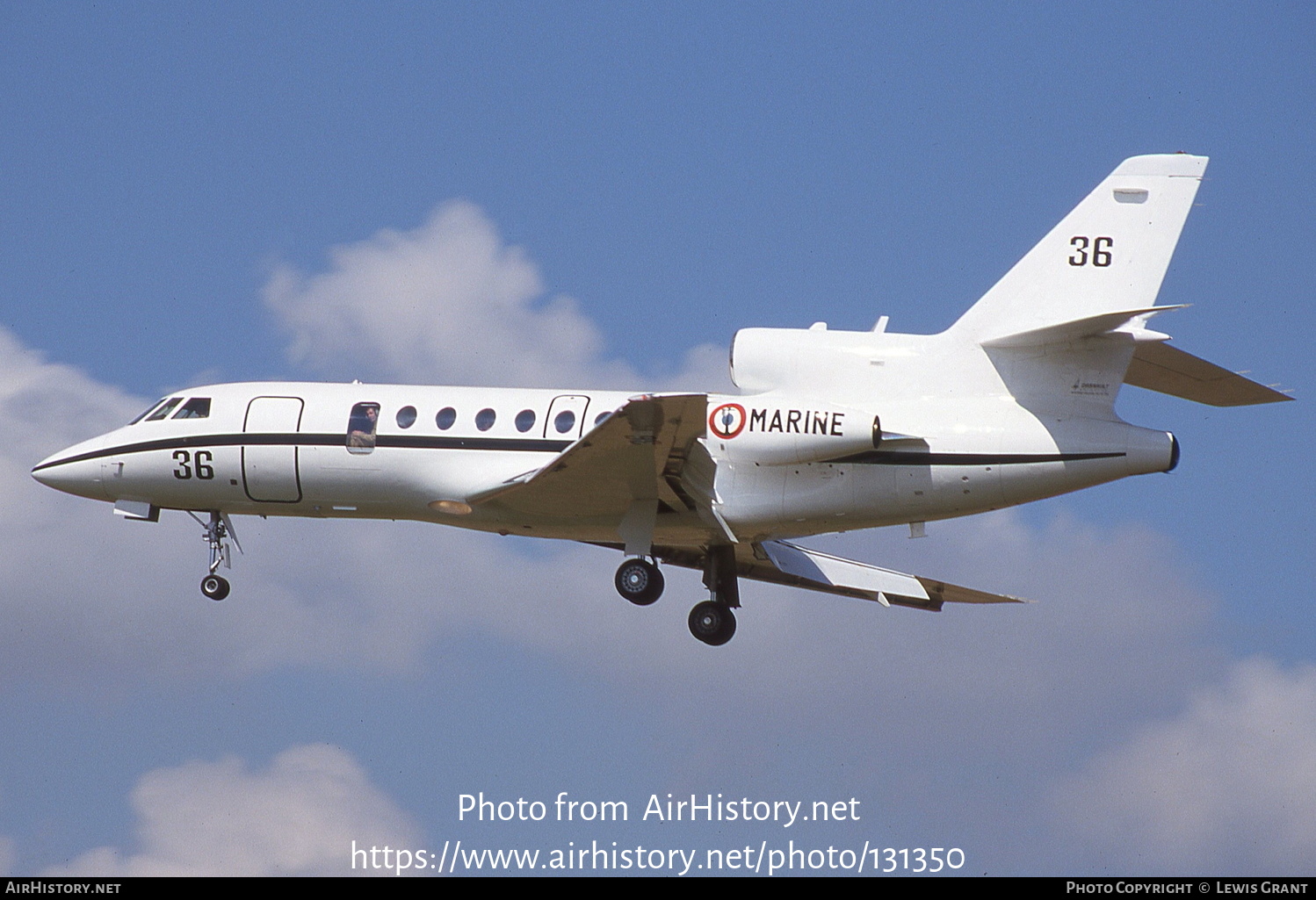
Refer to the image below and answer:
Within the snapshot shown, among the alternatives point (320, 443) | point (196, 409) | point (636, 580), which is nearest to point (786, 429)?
point (636, 580)

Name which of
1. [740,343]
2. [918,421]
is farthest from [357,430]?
[918,421]

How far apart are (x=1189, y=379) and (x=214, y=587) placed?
1572cm

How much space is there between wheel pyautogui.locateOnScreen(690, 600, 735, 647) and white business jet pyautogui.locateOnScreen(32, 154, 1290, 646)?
0.03m

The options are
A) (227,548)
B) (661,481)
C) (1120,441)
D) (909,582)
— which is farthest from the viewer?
(909,582)

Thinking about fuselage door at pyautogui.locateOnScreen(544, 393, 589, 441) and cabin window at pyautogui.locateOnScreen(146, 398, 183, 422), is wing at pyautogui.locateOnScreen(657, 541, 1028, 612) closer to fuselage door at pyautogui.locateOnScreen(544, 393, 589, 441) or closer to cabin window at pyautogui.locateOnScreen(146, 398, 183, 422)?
fuselage door at pyautogui.locateOnScreen(544, 393, 589, 441)

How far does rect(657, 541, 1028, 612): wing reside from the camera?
30.8 metres

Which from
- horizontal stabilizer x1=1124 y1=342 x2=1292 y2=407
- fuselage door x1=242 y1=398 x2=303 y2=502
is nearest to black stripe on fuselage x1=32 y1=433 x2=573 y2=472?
fuselage door x1=242 y1=398 x2=303 y2=502

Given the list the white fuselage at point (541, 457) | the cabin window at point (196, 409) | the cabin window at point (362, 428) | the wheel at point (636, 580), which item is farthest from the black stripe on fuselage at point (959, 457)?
the cabin window at point (196, 409)

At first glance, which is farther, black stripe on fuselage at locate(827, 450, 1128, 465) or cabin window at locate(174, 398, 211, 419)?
cabin window at locate(174, 398, 211, 419)

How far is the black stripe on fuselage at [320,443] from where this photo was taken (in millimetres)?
27047

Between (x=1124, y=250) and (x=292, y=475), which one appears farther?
(x=292, y=475)

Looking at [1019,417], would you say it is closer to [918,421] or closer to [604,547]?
[918,421]

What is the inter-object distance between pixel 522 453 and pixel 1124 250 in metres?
9.42

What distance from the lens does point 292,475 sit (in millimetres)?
27812
